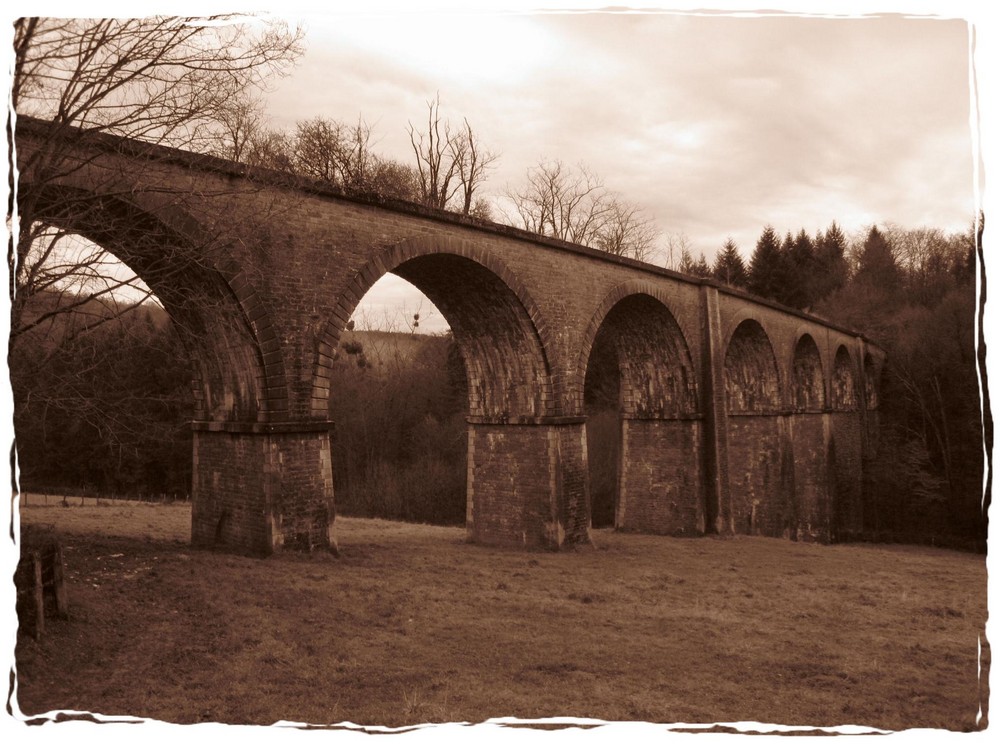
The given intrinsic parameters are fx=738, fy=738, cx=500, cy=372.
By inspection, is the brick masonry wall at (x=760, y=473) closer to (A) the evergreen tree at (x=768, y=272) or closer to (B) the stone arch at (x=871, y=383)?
(B) the stone arch at (x=871, y=383)

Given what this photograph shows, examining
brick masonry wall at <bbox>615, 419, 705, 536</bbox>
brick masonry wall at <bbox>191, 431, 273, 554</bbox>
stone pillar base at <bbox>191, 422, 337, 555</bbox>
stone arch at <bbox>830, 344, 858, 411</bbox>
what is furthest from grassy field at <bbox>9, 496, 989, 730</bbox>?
stone arch at <bbox>830, 344, 858, 411</bbox>

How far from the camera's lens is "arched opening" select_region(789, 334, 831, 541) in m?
30.9

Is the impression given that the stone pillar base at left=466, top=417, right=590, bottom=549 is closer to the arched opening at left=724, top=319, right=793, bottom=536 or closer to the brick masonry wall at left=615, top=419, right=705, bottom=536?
the brick masonry wall at left=615, top=419, right=705, bottom=536

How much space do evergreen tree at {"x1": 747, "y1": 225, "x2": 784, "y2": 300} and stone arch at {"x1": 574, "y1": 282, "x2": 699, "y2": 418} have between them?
41515mm

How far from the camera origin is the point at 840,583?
12.9 meters

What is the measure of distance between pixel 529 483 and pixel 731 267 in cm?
4941

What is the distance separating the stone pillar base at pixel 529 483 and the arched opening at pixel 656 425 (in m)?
4.98

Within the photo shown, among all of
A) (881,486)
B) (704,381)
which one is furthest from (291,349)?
(881,486)

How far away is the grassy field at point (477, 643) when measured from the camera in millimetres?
5828

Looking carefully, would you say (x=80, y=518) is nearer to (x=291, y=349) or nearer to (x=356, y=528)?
(x=356, y=528)

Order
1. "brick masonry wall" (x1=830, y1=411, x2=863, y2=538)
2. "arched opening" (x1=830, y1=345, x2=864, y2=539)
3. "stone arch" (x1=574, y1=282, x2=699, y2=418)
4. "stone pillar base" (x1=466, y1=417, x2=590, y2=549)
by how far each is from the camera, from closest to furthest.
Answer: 1. "stone pillar base" (x1=466, y1=417, x2=590, y2=549)
2. "stone arch" (x1=574, y1=282, x2=699, y2=418)
3. "brick masonry wall" (x1=830, y1=411, x2=863, y2=538)
4. "arched opening" (x1=830, y1=345, x2=864, y2=539)

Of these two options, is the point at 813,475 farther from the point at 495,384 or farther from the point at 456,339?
the point at 456,339

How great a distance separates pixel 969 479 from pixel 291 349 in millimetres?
29525

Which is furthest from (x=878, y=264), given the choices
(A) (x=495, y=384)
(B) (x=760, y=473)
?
(A) (x=495, y=384)
